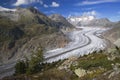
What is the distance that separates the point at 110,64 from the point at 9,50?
151737 mm

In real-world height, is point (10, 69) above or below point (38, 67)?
below

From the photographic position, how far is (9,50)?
7485 inches

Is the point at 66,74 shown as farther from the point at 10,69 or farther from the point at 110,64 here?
the point at 10,69

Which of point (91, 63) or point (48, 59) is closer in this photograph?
point (91, 63)

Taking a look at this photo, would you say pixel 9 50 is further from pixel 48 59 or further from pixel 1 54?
pixel 48 59

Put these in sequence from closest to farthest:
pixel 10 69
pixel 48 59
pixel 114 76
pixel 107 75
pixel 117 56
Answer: pixel 114 76
pixel 107 75
pixel 117 56
pixel 10 69
pixel 48 59

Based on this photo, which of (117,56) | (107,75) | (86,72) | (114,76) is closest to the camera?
(114,76)

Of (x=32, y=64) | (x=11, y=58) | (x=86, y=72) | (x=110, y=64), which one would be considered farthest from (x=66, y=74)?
(x=11, y=58)

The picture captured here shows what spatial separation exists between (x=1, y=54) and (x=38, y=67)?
383ft

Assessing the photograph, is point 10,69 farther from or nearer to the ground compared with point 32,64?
nearer to the ground

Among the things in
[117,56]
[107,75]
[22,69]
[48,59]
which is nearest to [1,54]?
[48,59]

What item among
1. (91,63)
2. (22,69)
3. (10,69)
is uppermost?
(91,63)

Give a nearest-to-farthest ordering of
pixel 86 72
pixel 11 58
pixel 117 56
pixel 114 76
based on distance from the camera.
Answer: pixel 114 76 < pixel 86 72 < pixel 117 56 < pixel 11 58

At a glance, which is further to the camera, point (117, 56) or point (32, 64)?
point (32, 64)
